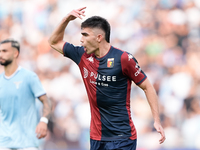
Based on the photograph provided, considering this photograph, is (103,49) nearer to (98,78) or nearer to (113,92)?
(98,78)

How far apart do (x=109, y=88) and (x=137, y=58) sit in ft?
18.9

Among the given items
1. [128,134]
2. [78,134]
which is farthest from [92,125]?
[78,134]

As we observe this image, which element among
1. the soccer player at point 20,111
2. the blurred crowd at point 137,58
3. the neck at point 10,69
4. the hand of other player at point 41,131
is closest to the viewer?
the hand of other player at point 41,131

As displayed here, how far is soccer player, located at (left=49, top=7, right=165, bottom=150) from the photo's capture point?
3793 mm

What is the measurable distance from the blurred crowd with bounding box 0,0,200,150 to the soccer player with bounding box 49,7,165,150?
17.8 feet

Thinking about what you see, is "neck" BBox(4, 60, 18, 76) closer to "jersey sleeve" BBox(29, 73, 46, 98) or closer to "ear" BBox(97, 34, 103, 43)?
"jersey sleeve" BBox(29, 73, 46, 98)

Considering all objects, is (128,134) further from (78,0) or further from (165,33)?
(78,0)

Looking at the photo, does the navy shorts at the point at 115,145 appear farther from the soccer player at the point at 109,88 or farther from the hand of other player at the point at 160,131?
the hand of other player at the point at 160,131

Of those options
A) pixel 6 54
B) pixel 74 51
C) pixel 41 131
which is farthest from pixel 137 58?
pixel 74 51

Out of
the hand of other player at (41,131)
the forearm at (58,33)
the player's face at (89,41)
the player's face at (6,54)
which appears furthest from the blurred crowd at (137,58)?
the player's face at (89,41)

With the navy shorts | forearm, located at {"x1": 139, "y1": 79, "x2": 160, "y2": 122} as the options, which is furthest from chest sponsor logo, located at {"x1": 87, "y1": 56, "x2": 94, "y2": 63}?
the navy shorts

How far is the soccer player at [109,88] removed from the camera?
3793 millimetres

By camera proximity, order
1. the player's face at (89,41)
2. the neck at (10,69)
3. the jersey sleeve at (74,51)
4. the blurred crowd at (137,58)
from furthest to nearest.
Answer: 1. the blurred crowd at (137,58)
2. the neck at (10,69)
3. the jersey sleeve at (74,51)
4. the player's face at (89,41)

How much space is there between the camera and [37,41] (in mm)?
9969
